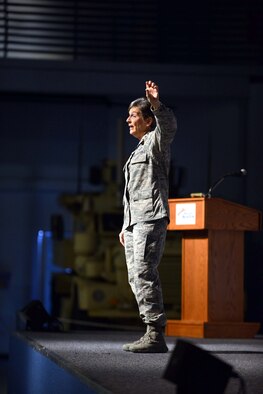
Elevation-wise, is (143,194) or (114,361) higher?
(143,194)

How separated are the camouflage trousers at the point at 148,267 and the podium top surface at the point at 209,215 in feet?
5.06

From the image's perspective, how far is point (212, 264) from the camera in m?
6.26

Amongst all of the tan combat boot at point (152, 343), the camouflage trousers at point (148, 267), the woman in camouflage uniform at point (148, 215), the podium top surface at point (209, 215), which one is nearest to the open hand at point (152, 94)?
the woman in camouflage uniform at point (148, 215)

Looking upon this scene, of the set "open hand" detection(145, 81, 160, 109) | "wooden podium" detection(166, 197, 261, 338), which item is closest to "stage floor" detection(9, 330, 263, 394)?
"wooden podium" detection(166, 197, 261, 338)

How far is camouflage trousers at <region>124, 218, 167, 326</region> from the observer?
4.52 m

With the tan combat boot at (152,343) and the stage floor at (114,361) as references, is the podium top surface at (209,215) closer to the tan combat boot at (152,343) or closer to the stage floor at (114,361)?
the stage floor at (114,361)

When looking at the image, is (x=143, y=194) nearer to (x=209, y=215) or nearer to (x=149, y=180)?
(x=149, y=180)

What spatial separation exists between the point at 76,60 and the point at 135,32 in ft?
2.69

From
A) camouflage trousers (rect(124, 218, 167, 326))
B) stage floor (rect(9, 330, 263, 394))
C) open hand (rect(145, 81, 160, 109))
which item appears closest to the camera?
stage floor (rect(9, 330, 263, 394))

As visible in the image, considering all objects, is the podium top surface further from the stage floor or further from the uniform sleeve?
the uniform sleeve

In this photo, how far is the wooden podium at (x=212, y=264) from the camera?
6.18 meters

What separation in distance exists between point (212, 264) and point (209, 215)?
1.11ft

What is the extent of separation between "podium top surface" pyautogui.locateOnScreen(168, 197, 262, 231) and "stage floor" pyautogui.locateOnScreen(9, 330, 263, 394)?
0.71 m

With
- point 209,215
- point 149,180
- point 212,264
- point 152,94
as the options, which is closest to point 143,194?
point 149,180
